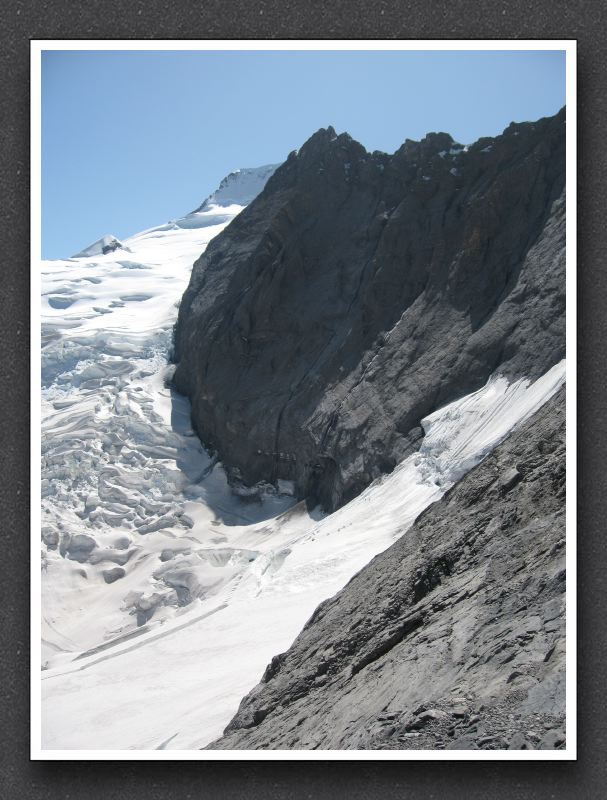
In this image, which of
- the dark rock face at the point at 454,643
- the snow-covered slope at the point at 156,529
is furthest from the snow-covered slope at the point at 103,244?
the dark rock face at the point at 454,643

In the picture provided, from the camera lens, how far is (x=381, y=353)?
85.5ft

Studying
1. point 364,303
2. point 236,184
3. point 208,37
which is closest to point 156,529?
point 364,303

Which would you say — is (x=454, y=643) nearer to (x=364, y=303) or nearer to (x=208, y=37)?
(x=208, y=37)

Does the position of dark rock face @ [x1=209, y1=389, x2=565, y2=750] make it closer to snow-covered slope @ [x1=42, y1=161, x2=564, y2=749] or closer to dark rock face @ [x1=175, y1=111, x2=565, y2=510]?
snow-covered slope @ [x1=42, y1=161, x2=564, y2=749]

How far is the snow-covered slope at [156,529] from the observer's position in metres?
12.2

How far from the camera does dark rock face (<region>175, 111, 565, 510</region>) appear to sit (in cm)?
2320

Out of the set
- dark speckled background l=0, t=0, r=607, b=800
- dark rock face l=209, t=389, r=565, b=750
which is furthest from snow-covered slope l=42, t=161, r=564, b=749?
dark rock face l=209, t=389, r=565, b=750

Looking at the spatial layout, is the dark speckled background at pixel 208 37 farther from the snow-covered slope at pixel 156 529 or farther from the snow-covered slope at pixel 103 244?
the snow-covered slope at pixel 103 244

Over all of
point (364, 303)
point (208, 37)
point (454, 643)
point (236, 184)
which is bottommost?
point (454, 643)

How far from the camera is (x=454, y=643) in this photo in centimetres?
889

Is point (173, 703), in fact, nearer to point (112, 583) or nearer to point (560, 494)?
point (560, 494)

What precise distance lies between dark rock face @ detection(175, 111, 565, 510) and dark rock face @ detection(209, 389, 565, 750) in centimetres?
737

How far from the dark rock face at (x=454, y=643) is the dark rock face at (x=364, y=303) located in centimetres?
737

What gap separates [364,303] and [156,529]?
826 cm
